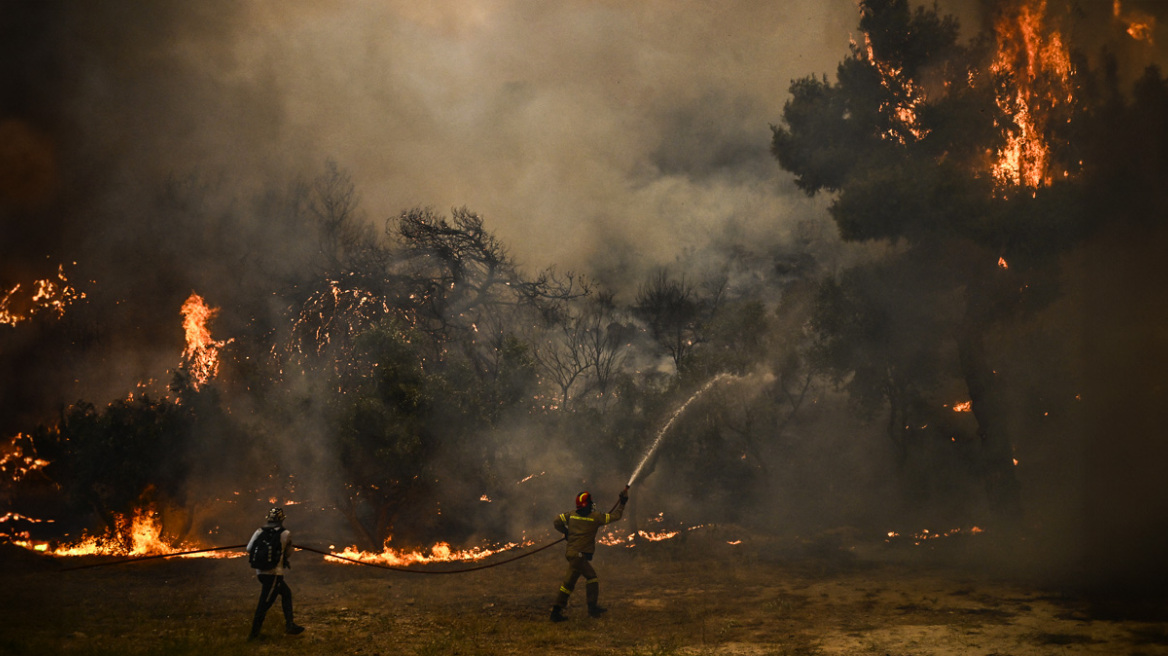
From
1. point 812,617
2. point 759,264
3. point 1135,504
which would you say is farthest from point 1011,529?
point 759,264

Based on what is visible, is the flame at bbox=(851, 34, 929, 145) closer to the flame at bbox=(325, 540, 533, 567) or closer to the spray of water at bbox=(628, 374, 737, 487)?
the spray of water at bbox=(628, 374, 737, 487)

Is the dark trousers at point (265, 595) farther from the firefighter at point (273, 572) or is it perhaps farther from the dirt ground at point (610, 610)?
the dirt ground at point (610, 610)

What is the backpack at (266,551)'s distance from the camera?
10.9 m

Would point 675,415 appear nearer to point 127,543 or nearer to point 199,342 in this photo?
point 127,543

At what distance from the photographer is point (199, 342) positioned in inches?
1064

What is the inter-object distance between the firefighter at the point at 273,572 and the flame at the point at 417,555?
8.59 m

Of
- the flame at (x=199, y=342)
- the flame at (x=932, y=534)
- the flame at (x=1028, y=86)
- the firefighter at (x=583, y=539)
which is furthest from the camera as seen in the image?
the flame at (x=199, y=342)

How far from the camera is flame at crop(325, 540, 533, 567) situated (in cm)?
1995

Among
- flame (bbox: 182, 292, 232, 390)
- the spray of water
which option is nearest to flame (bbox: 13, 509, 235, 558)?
flame (bbox: 182, 292, 232, 390)

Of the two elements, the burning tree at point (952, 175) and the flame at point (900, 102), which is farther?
the flame at point (900, 102)

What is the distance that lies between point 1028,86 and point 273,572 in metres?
23.6

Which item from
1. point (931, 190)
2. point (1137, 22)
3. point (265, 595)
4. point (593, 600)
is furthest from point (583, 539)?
point (1137, 22)

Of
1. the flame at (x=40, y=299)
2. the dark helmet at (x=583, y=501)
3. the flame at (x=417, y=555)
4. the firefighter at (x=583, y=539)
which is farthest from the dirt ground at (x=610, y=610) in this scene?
the flame at (x=40, y=299)

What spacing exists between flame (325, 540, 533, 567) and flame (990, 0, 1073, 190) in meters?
20.1
